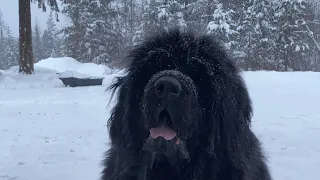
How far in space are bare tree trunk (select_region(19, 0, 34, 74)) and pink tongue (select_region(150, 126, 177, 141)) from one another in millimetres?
14586

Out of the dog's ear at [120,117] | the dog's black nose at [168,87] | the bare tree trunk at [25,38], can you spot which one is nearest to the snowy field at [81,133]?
the dog's ear at [120,117]

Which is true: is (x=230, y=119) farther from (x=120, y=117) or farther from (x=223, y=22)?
(x=223, y=22)

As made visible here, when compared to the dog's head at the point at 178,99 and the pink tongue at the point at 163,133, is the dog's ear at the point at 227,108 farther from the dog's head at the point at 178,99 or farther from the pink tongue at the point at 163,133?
the pink tongue at the point at 163,133

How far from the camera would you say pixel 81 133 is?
6.14 meters

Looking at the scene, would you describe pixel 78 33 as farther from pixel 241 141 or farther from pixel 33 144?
pixel 241 141

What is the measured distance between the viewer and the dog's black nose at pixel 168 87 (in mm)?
2018

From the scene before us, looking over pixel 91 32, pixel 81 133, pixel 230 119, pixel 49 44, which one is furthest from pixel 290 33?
pixel 49 44

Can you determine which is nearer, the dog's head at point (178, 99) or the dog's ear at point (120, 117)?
the dog's head at point (178, 99)

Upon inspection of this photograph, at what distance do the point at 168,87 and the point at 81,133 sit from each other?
4.38 m

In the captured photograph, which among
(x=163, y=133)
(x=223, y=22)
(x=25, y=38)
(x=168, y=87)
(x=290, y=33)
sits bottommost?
(x=163, y=133)

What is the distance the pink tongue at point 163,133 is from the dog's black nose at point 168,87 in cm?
24

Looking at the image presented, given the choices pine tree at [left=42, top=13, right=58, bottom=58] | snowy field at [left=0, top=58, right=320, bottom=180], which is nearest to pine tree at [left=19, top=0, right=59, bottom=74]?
snowy field at [left=0, top=58, right=320, bottom=180]

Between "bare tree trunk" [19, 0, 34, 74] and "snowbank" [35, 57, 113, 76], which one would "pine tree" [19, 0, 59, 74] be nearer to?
"bare tree trunk" [19, 0, 34, 74]

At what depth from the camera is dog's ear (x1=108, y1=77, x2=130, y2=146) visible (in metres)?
2.36
